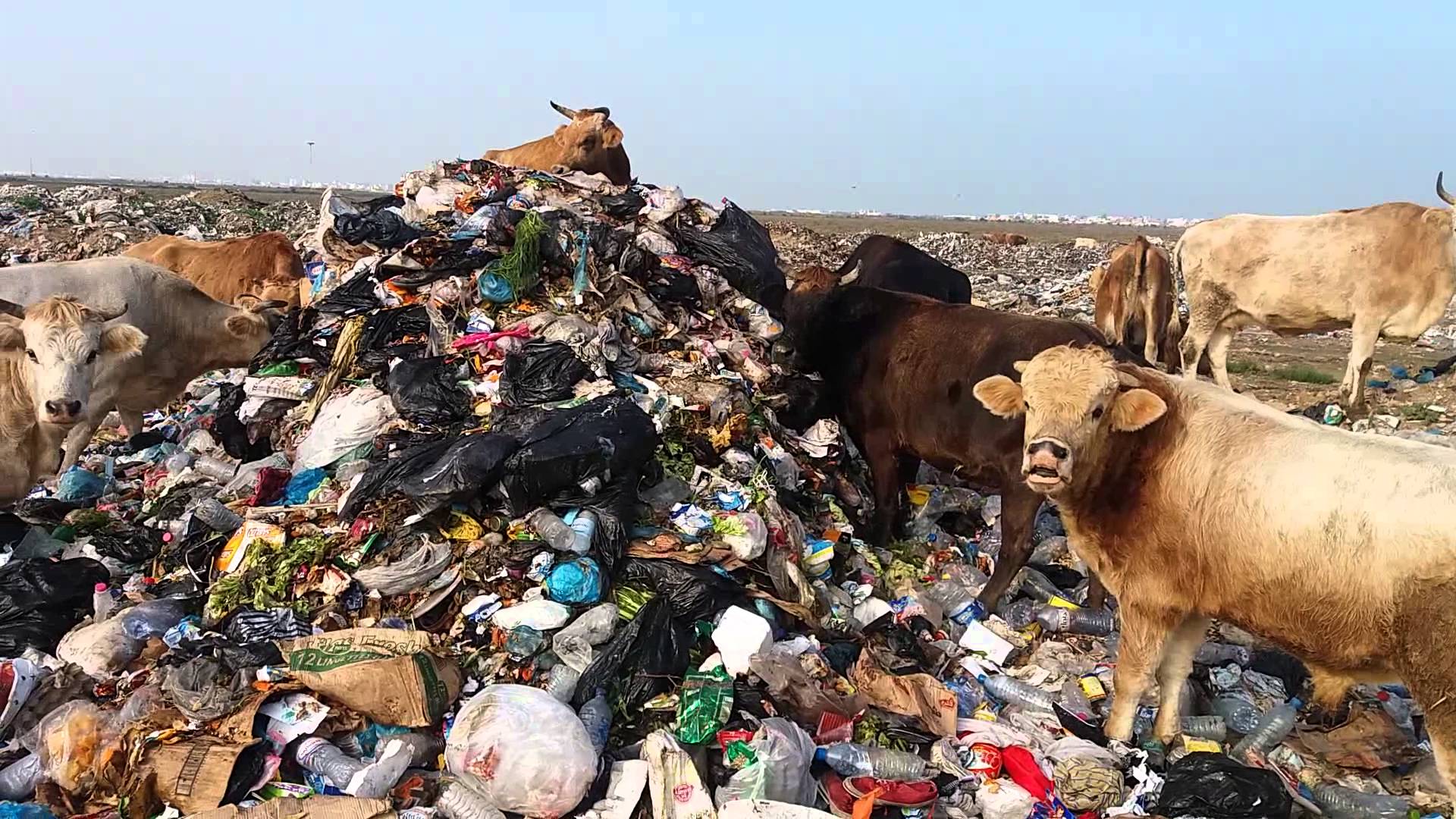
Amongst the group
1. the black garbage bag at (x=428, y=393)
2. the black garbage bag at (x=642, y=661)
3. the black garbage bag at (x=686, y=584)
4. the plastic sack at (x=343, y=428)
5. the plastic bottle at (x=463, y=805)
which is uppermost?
the black garbage bag at (x=428, y=393)

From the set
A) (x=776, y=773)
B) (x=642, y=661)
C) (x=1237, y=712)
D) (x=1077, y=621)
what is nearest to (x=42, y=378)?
(x=642, y=661)

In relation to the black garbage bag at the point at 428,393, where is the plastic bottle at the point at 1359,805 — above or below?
below

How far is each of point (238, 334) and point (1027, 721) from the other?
21.3ft

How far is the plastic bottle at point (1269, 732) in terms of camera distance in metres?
4.14

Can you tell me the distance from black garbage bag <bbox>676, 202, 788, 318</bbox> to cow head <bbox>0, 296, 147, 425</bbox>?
384 cm

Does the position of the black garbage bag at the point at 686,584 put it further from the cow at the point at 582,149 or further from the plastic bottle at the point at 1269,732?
the cow at the point at 582,149

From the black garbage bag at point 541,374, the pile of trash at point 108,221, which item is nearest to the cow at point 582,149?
the black garbage bag at point 541,374

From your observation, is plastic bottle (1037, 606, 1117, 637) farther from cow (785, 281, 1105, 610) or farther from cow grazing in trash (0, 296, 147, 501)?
cow grazing in trash (0, 296, 147, 501)

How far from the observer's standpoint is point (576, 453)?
4422mm

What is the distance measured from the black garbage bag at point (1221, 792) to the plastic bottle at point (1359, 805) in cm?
32

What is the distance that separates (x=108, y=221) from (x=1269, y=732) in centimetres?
2258

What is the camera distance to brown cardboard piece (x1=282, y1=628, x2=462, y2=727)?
3514 mm

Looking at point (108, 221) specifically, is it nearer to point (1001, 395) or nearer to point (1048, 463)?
point (1001, 395)

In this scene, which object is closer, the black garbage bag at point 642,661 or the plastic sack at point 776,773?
the plastic sack at point 776,773
